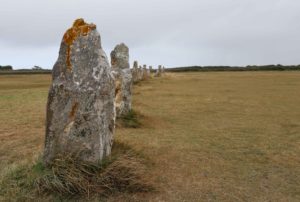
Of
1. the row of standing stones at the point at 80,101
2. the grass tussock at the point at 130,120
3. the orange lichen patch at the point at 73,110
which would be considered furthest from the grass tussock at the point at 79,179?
the grass tussock at the point at 130,120

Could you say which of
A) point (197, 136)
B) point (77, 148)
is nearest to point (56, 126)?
point (77, 148)

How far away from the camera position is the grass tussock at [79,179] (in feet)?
19.2

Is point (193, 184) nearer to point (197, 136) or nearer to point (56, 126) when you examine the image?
point (56, 126)

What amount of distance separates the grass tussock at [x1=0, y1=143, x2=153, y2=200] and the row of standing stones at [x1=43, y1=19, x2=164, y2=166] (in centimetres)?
18

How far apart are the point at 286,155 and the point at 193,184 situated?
120 inches

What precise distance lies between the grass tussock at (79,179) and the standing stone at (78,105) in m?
0.18

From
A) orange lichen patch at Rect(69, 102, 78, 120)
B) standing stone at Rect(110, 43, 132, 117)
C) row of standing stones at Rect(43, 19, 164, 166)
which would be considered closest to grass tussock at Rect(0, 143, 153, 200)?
row of standing stones at Rect(43, 19, 164, 166)

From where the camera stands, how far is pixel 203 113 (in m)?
15.0

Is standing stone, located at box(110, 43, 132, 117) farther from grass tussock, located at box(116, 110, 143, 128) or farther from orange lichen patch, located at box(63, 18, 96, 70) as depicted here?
orange lichen patch, located at box(63, 18, 96, 70)

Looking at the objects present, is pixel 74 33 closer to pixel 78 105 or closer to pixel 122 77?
pixel 78 105

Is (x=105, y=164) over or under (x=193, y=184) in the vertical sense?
over

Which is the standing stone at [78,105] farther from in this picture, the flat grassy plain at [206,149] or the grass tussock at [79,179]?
the flat grassy plain at [206,149]

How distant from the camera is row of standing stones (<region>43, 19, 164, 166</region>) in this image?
6.38m

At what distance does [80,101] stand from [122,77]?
6.62 m
